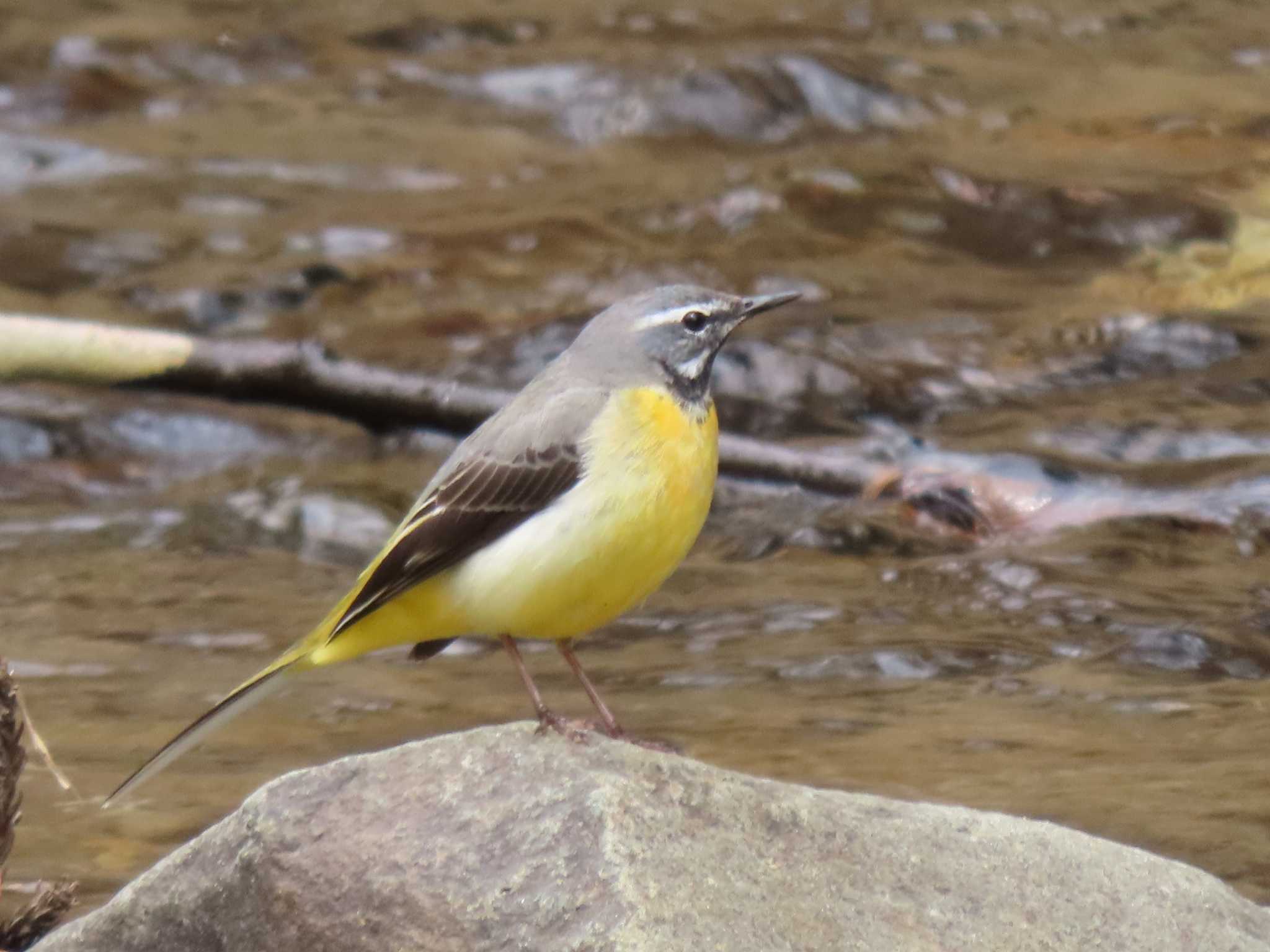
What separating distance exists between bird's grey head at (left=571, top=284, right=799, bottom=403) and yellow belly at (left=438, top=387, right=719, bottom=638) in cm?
26

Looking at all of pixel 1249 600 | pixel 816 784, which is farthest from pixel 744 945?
pixel 1249 600

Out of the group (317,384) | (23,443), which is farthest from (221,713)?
(23,443)

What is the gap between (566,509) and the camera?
571 centimetres

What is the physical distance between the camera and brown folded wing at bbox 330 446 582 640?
5867 millimetres

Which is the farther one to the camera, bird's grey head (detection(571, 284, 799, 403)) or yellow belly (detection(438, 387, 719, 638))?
bird's grey head (detection(571, 284, 799, 403))

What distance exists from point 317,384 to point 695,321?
4719 millimetres

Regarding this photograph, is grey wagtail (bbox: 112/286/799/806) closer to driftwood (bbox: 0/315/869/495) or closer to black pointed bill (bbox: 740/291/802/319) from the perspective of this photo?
black pointed bill (bbox: 740/291/802/319)

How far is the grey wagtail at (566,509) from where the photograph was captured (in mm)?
5621

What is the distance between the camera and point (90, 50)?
1864 cm

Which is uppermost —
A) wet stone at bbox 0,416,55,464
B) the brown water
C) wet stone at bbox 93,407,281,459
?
the brown water

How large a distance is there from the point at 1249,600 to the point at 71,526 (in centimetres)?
597

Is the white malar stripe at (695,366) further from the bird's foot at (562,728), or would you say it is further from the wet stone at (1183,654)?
the wet stone at (1183,654)

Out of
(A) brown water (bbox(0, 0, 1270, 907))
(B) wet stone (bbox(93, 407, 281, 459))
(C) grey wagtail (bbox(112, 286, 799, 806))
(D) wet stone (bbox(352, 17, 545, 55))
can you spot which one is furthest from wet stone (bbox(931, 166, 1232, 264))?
(C) grey wagtail (bbox(112, 286, 799, 806))

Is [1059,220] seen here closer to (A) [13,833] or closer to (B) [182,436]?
(B) [182,436]
